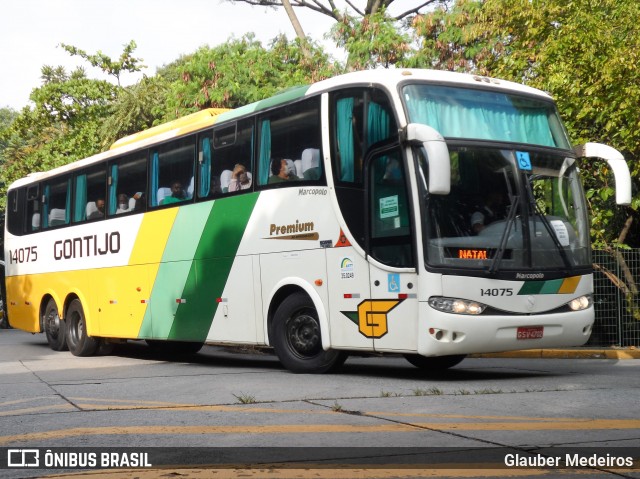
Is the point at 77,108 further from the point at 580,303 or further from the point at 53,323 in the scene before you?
the point at 580,303

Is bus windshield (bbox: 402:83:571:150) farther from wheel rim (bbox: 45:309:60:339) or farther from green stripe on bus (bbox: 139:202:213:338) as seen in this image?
wheel rim (bbox: 45:309:60:339)

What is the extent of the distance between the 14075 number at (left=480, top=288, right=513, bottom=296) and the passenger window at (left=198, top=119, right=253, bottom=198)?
391cm

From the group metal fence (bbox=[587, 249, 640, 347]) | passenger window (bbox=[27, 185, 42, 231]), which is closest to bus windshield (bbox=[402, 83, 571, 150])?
metal fence (bbox=[587, 249, 640, 347])

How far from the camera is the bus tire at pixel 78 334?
1808 cm

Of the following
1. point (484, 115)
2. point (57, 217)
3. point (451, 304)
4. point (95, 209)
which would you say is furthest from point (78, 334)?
point (484, 115)

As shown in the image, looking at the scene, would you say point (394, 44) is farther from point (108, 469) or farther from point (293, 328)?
point (108, 469)

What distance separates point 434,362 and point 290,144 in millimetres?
3407

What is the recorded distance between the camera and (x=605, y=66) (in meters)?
16.1

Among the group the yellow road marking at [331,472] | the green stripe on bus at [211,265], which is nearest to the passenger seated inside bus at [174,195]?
the green stripe on bus at [211,265]

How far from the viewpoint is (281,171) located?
498 inches

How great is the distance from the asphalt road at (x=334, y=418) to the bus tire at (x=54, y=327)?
5633 mm

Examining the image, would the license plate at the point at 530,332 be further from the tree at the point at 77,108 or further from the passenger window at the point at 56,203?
the tree at the point at 77,108

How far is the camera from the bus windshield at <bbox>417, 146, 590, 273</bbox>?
10.6 m

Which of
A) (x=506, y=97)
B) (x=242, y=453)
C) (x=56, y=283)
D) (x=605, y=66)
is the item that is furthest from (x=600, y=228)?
(x=242, y=453)
